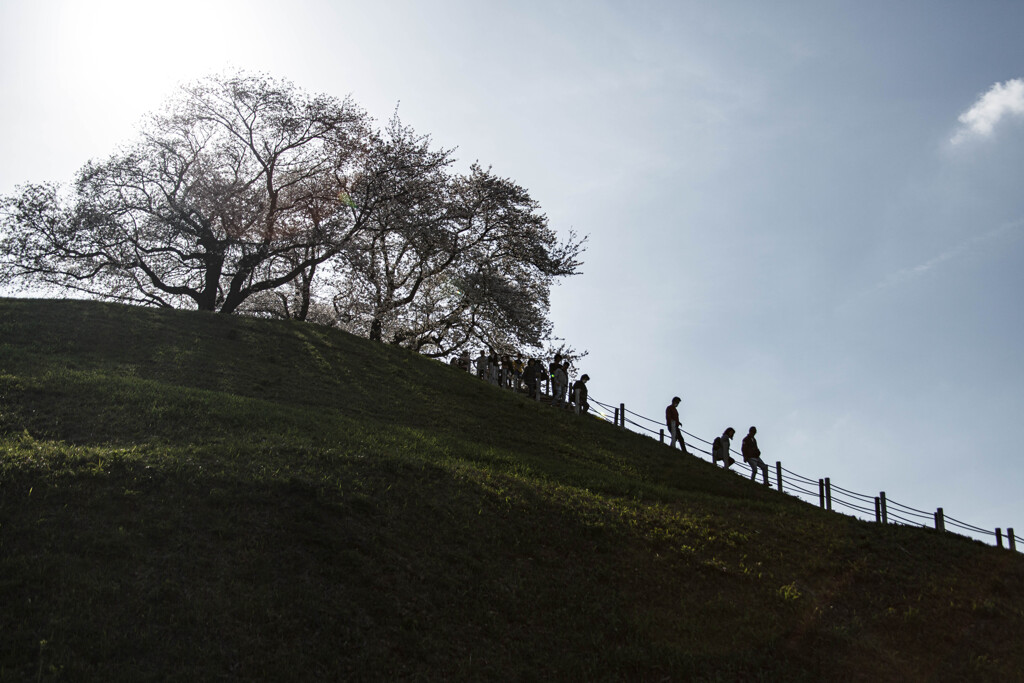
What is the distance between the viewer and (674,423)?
88.6 ft

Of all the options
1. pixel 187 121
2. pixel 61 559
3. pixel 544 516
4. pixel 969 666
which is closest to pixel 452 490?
pixel 544 516

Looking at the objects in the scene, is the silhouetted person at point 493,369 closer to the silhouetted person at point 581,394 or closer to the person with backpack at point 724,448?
the silhouetted person at point 581,394

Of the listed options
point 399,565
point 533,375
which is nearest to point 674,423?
point 533,375

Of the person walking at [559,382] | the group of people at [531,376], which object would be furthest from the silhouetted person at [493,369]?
the person walking at [559,382]

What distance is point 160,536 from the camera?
1093cm

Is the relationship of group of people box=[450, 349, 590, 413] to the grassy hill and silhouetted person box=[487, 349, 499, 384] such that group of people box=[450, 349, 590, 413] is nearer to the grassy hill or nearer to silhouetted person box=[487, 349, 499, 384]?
silhouetted person box=[487, 349, 499, 384]

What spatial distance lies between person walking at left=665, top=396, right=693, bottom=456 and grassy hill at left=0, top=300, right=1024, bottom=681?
674 centimetres

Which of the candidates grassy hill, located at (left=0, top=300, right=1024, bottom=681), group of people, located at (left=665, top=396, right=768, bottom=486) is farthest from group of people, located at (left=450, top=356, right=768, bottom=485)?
grassy hill, located at (left=0, top=300, right=1024, bottom=681)

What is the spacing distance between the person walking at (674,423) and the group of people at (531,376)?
14.1 ft

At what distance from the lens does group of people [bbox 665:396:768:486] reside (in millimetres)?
24281

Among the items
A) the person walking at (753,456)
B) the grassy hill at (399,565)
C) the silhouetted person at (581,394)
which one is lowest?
the grassy hill at (399,565)

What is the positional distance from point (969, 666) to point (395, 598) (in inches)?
349

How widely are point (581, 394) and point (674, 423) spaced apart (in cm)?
511

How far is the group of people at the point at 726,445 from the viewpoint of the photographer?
2428cm
